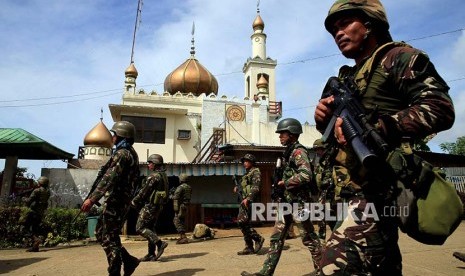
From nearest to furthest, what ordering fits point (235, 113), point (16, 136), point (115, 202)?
point (115, 202) < point (16, 136) < point (235, 113)

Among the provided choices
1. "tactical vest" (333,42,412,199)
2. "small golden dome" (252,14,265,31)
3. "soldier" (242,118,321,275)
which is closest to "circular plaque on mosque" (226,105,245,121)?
"small golden dome" (252,14,265,31)

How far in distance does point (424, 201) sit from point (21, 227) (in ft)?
35.8

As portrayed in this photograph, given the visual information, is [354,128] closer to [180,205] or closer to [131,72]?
[180,205]

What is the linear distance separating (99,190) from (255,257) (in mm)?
3441

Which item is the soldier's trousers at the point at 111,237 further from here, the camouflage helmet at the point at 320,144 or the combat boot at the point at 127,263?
the camouflage helmet at the point at 320,144

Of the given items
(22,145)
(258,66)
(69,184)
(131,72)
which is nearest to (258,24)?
(258,66)

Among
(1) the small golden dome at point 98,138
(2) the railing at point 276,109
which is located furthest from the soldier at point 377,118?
(2) the railing at point 276,109

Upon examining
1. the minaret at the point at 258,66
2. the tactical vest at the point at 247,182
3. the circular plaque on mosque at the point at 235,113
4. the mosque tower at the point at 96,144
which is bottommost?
the tactical vest at the point at 247,182

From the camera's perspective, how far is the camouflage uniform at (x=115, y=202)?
4152 millimetres

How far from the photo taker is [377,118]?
5.95 ft

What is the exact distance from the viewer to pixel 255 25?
3344cm

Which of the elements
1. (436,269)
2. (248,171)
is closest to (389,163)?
(436,269)

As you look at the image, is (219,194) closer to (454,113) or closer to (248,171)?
(248,171)

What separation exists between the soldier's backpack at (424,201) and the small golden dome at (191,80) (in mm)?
25511
